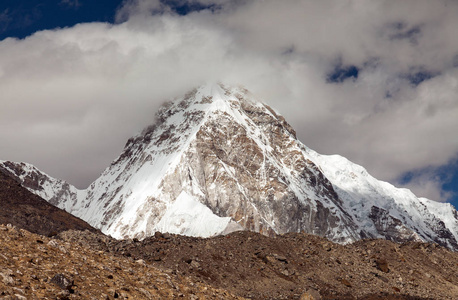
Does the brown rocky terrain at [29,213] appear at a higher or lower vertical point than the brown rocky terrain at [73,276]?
higher

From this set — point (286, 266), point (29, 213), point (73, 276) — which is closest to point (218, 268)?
point (286, 266)

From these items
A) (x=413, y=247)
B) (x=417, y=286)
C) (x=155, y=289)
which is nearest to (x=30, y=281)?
(x=155, y=289)

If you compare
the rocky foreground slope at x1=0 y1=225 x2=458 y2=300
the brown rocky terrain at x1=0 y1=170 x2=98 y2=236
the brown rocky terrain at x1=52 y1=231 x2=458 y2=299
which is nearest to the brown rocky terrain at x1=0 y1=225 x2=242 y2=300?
the rocky foreground slope at x1=0 y1=225 x2=458 y2=300

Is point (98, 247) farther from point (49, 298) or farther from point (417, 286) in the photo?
point (417, 286)

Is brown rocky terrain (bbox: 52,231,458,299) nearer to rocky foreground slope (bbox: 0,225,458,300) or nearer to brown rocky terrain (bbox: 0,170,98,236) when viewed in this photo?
rocky foreground slope (bbox: 0,225,458,300)

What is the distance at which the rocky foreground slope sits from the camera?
20516 mm

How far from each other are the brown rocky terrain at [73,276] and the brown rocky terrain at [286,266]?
11247 mm

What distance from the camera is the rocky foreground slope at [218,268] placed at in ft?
67.3

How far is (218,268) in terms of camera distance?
1753 inches

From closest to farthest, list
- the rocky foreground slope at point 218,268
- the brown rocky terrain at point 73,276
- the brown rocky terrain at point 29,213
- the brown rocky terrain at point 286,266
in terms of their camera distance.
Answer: the brown rocky terrain at point 73,276
the rocky foreground slope at point 218,268
the brown rocky terrain at point 286,266
the brown rocky terrain at point 29,213

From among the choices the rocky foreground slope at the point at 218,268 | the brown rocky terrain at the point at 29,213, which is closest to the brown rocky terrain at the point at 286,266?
the rocky foreground slope at the point at 218,268

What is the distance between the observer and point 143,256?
44562mm

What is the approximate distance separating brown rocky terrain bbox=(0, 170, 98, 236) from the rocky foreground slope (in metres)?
24.1

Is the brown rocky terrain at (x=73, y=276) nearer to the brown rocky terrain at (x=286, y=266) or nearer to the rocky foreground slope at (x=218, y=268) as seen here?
the rocky foreground slope at (x=218, y=268)
